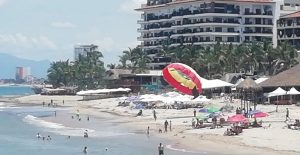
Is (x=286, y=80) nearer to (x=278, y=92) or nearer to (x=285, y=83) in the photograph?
(x=285, y=83)

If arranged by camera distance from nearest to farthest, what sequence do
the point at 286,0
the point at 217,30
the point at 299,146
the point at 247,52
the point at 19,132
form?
the point at 299,146 < the point at 19,132 < the point at 247,52 < the point at 217,30 < the point at 286,0

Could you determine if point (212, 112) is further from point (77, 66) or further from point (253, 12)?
point (77, 66)

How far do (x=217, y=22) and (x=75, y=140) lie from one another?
230 feet

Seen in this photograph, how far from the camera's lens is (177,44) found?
5027 inches

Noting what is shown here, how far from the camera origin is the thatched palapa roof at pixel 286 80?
233 feet

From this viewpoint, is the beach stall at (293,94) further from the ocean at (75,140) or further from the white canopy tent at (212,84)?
the ocean at (75,140)

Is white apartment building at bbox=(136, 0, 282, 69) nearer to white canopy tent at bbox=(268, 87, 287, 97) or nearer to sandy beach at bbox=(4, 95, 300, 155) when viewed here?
sandy beach at bbox=(4, 95, 300, 155)

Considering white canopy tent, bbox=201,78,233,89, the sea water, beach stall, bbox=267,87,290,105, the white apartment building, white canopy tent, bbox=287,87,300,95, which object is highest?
the white apartment building

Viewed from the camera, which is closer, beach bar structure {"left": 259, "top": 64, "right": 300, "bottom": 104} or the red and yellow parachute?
beach bar structure {"left": 259, "top": 64, "right": 300, "bottom": 104}

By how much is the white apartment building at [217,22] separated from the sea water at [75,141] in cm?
5249

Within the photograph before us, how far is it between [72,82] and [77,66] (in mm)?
4726

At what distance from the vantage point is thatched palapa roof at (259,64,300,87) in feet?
233

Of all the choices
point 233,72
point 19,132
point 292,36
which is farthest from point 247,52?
point 19,132

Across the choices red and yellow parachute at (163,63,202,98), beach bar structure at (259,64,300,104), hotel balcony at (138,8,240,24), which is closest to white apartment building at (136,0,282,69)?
hotel balcony at (138,8,240,24)
